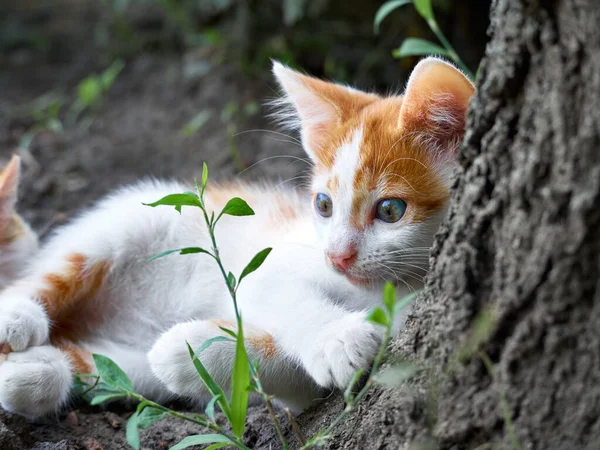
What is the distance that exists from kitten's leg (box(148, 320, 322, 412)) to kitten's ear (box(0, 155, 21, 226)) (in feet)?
3.85

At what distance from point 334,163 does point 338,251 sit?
1.17ft

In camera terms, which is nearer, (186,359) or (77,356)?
(186,359)

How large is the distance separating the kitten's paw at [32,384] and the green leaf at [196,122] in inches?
79.4

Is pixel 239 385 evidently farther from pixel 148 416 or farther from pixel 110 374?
pixel 110 374

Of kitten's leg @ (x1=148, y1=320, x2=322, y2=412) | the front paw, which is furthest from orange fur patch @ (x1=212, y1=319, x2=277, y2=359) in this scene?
the front paw

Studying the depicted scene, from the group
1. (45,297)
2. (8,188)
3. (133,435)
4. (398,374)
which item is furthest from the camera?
(8,188)

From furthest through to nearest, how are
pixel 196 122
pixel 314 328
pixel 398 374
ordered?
pixel 196 122, pixel 314 328, pixel 398 374

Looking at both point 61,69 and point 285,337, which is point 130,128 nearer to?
point 61,69

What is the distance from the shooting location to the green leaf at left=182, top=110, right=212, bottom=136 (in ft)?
12.5

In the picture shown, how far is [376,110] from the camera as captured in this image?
2.13m

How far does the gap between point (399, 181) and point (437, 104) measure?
0.78 feet

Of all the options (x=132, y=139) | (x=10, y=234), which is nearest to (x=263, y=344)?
(x=10, y=234)

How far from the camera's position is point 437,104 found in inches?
71.0

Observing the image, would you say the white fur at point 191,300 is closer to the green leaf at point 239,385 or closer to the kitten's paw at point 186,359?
the kitten's paw at point 186,359
